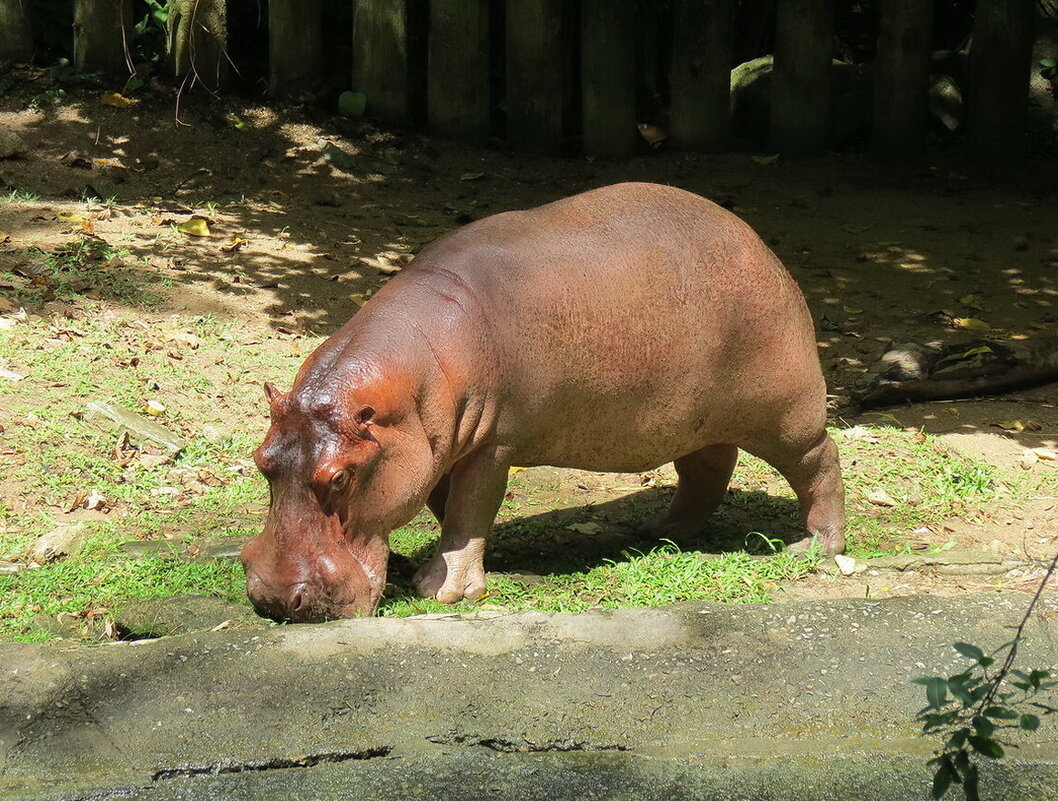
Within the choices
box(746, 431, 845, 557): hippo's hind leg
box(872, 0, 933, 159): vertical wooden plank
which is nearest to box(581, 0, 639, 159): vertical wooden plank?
box(872, 0, 933, 159): vertical wooden plank

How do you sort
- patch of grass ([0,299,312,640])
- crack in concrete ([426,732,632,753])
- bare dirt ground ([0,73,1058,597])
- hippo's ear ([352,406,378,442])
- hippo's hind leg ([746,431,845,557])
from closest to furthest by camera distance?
crack in concrete ([426,732,632,753]) → hippo's ear ([352,406,378,442]) → patch of grass ([0,299,312,640]) → hippo's hind leg ([746,431,845,557]) → bare dirt ground ([0,73,1058,597])

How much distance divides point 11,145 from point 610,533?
575 cm

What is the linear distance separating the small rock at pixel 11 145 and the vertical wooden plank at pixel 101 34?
95cm

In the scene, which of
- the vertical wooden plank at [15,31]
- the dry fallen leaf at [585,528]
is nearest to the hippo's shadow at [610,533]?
the dry fallen leaf at [585,528]

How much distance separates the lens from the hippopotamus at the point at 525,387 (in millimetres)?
4090

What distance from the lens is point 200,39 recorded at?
1006cm

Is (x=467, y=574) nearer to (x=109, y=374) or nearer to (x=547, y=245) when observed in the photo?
(x=547, y=245)

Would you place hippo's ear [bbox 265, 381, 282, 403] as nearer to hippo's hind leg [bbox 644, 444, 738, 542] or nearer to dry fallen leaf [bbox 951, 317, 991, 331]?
hippo's hind leg [bbox 644, 444, 738, 542]

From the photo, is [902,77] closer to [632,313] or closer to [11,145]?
[632,313]

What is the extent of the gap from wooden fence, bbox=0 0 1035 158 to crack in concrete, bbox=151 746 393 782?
23.9 ft

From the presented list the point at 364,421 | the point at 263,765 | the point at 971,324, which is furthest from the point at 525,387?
the point at 971,324

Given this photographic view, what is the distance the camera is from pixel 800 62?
395 inches

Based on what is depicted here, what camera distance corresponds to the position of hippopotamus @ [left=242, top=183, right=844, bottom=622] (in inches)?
161

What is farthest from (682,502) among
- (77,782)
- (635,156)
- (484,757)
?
(635,156)
